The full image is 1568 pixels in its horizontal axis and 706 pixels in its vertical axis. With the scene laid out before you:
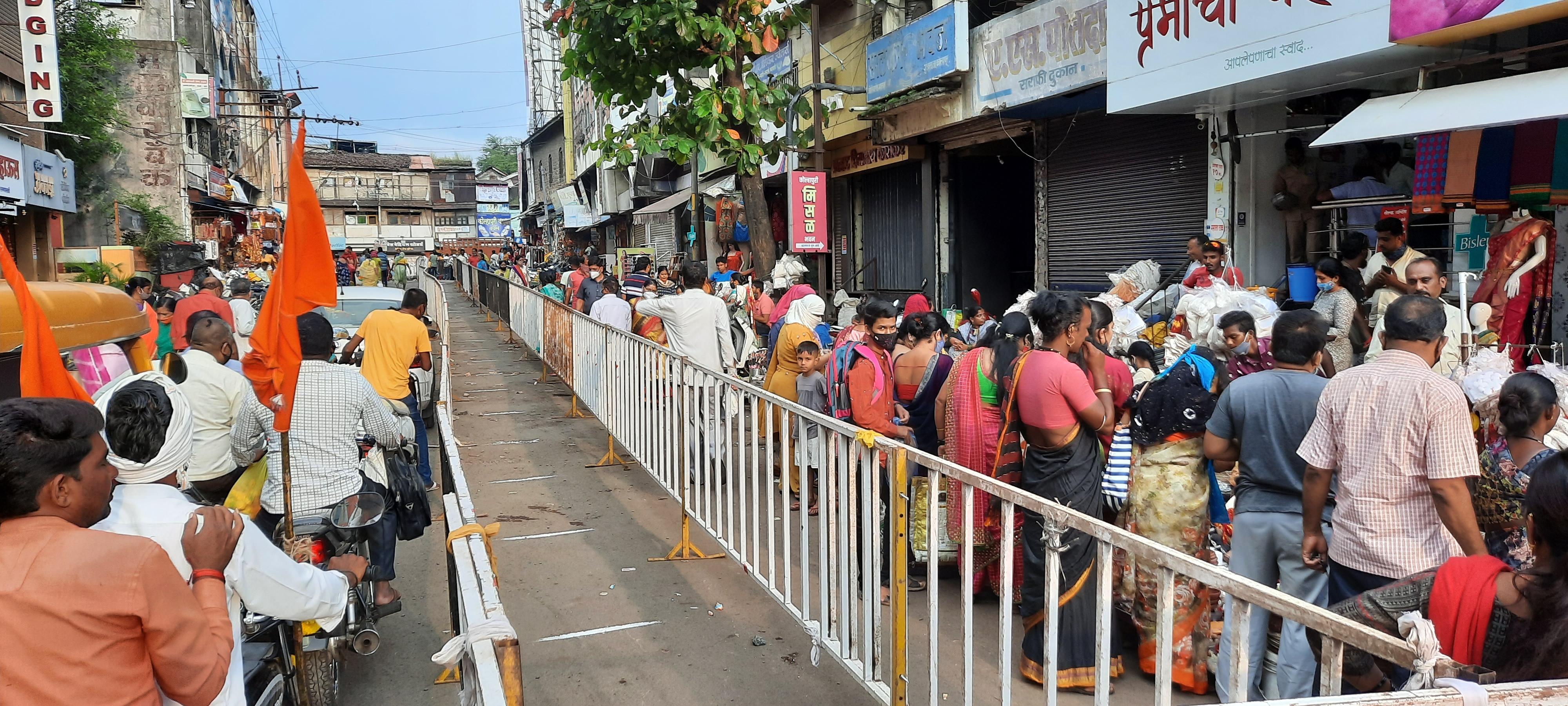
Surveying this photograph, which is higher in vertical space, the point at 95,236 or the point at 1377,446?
the point at 95,236

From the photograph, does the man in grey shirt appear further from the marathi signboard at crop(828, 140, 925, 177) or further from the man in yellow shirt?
the marathi signboard at crop(828, 140, 925, 177)

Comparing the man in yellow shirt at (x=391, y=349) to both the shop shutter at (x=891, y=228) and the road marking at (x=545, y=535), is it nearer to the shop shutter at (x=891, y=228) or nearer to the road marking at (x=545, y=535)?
the road marking at (x=545, y=535)

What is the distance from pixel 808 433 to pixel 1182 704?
2.03 m

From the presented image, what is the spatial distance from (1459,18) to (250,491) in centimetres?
736

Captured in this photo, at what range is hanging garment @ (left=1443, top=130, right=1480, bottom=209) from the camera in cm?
642

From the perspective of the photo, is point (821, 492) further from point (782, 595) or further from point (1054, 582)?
point (1054, 582)

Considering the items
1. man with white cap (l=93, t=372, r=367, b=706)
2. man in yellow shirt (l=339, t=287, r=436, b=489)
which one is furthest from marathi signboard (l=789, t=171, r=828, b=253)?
man with white cap (l=93, t=372, r=367, b=706)

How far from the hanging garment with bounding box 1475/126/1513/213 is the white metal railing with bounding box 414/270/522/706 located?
656 cm

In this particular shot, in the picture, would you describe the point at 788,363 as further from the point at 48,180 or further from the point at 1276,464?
the point at 48,180

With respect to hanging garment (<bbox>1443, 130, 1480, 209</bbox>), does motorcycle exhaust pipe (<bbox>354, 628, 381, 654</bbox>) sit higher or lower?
lower

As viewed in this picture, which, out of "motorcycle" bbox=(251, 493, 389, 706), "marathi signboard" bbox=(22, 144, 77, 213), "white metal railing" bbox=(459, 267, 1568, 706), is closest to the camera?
"white metal railing" bbox=(459, 267, 1568, 706)

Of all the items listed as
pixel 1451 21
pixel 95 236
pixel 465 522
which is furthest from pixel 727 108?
pixel 95 236

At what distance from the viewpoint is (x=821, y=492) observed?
165 inches

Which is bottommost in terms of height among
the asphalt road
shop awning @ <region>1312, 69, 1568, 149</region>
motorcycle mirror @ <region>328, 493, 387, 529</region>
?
the asphalt road
